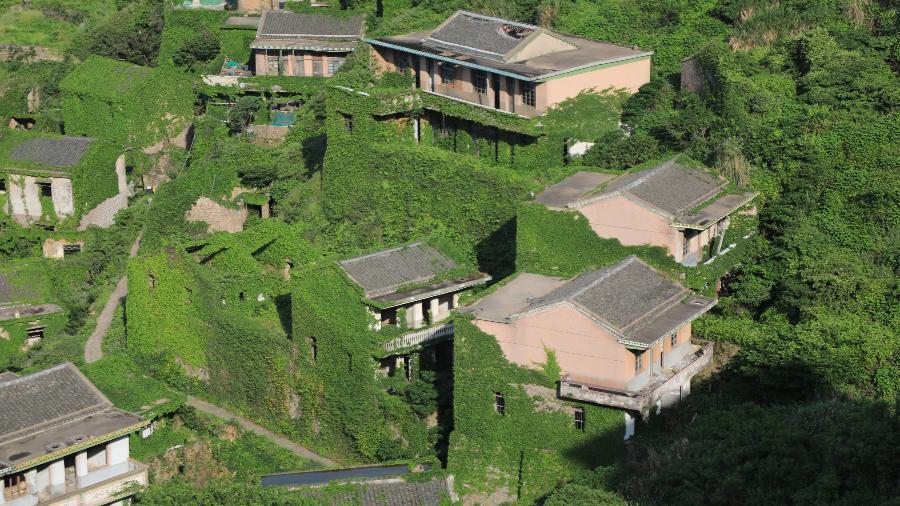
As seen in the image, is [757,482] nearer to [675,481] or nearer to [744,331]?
[675,481]

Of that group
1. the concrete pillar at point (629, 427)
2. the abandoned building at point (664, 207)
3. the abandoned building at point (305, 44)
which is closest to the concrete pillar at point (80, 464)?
the concrete pillar at point (629, 427)

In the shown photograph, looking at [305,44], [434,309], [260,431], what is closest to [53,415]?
[260,431]

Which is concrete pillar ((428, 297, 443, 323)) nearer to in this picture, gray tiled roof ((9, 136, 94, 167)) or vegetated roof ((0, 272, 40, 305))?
vegetated roof ((0, 272, 40, 305))

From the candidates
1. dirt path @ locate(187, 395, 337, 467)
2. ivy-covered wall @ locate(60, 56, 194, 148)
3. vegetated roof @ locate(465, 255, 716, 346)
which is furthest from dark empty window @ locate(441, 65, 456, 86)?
ivy-covered wall @ locate(60, 56, 194, 148)

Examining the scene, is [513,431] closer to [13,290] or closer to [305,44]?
[13,290]

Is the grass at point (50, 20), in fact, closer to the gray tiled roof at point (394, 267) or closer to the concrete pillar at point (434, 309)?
the gray tiled roof at point (394, 267)
